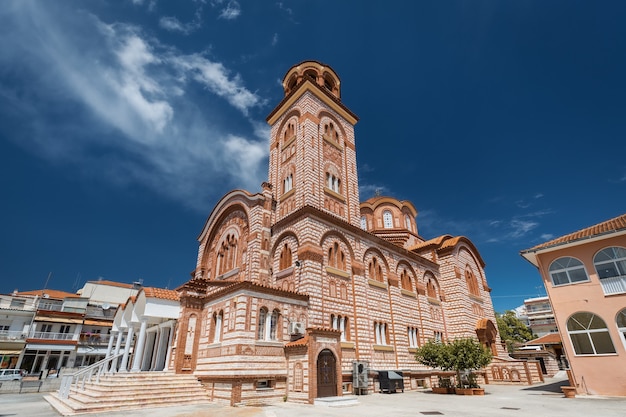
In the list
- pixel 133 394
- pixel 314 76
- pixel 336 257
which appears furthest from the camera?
pixel 314 76

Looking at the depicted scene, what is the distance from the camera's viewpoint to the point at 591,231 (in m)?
15.5

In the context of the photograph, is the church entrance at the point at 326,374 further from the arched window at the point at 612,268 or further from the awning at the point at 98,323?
the awning at the point at 98,323

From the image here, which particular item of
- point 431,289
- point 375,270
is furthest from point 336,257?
point 431,289

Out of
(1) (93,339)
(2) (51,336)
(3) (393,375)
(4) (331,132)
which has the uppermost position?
(4) (331,132)

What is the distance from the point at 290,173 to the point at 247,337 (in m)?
11.9

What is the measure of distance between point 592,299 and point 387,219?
67.3 ft

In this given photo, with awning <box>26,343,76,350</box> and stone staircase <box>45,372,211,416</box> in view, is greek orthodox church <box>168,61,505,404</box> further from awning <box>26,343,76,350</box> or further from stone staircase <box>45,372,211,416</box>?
awning <box>26,343,76,350</box>

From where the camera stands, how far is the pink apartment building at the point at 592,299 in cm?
1353

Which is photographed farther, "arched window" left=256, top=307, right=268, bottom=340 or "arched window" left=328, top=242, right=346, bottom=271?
"arched window" left=328, top=242, right=346, bottom=271

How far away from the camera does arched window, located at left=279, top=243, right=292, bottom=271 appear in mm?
19112

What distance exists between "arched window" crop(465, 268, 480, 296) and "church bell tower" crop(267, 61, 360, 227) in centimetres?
1337

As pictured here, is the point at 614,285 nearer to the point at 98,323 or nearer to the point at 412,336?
the point at 412,336

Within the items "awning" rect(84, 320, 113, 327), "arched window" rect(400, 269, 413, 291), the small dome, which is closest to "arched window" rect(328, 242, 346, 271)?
"arched window" rect(400, 269, 413, 291)

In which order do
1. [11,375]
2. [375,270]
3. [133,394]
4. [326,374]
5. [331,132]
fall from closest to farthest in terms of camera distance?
1. [133,394]
2. [326,374]
3. [375,270]
4. [331,132]
5. [11,375]
